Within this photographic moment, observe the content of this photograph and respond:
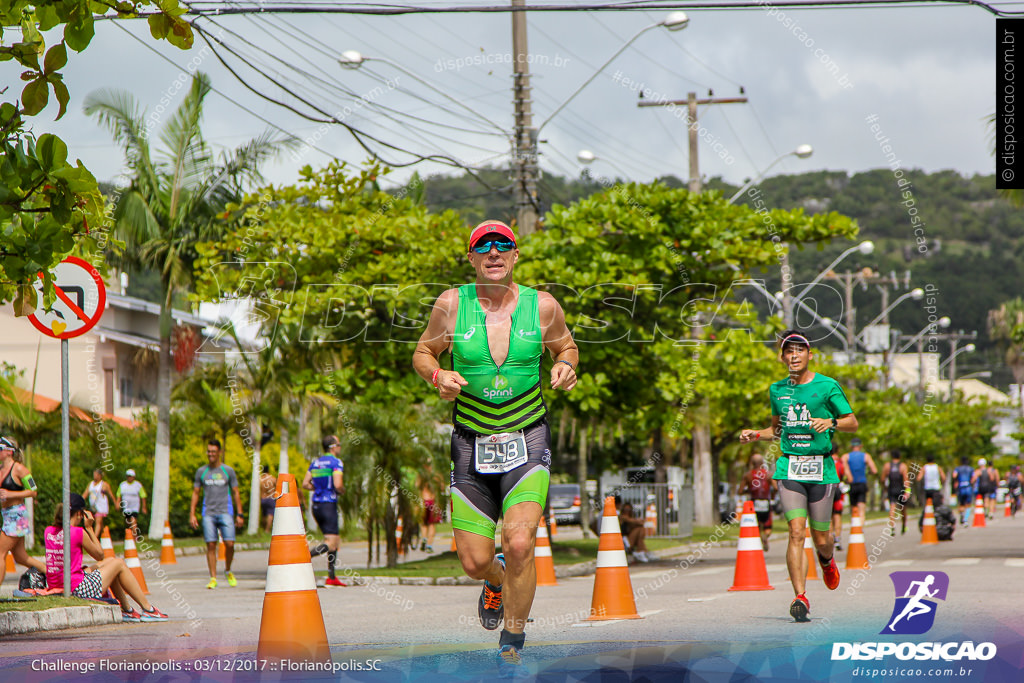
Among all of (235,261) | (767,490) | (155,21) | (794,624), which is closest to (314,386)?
(235,261)

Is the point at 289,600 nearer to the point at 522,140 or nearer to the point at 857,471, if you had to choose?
the point at 522,140

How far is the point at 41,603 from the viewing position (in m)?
10.0

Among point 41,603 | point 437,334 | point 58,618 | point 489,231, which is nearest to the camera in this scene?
point 489,231

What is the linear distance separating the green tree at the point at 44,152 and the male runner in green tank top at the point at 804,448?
4.82 metres

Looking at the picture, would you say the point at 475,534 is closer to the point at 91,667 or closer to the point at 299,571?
the point at 299,571

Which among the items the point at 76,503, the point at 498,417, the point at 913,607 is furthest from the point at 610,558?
the point at 76,503

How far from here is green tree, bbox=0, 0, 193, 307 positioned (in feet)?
20.4

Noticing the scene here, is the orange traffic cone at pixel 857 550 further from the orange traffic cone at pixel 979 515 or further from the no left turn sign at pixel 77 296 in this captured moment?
the orange traffic cone at pixel 979 515

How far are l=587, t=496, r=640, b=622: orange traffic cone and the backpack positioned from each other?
5350 mm

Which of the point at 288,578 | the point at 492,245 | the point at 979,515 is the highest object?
the point at 492,245

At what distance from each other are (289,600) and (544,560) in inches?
327

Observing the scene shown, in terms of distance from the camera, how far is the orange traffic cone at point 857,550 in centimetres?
1554

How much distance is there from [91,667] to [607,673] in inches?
102

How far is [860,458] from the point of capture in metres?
20.1
